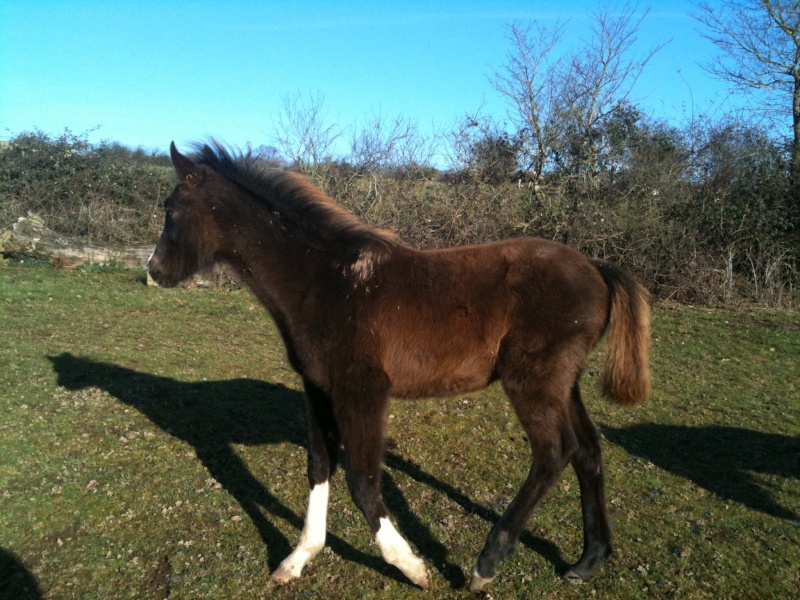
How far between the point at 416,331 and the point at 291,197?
1.37 meters

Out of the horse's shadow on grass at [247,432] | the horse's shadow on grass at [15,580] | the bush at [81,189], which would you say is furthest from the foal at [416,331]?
the bush at [81,189]

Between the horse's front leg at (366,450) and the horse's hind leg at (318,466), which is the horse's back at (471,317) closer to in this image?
the horse's front leg at (366,450)

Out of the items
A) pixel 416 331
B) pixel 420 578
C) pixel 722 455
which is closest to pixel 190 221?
pixel 416 331

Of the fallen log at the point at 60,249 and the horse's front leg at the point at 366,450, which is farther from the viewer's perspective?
the fallen log at the point at 60,249

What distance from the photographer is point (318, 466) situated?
4012mm

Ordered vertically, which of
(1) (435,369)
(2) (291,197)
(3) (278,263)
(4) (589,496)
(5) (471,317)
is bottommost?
(4) (589,496)

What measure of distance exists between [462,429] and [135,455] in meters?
3.11

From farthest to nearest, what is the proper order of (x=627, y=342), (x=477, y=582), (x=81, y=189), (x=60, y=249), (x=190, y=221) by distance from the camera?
(x=81, y=189), (x=60, y=249), (x=190, y=221), (x=627, y=342), (x=477, y=582)

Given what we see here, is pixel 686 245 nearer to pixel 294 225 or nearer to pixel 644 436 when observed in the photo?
pixel 644 436

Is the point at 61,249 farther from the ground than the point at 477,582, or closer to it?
farther from the ground

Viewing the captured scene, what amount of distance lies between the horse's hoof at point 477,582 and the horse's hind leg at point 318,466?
3.14 feet

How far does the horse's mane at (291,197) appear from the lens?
4152 millimetres

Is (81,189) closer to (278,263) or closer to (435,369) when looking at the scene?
(278,263)

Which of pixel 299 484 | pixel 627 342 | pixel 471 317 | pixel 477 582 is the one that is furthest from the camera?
pixel 299 484
